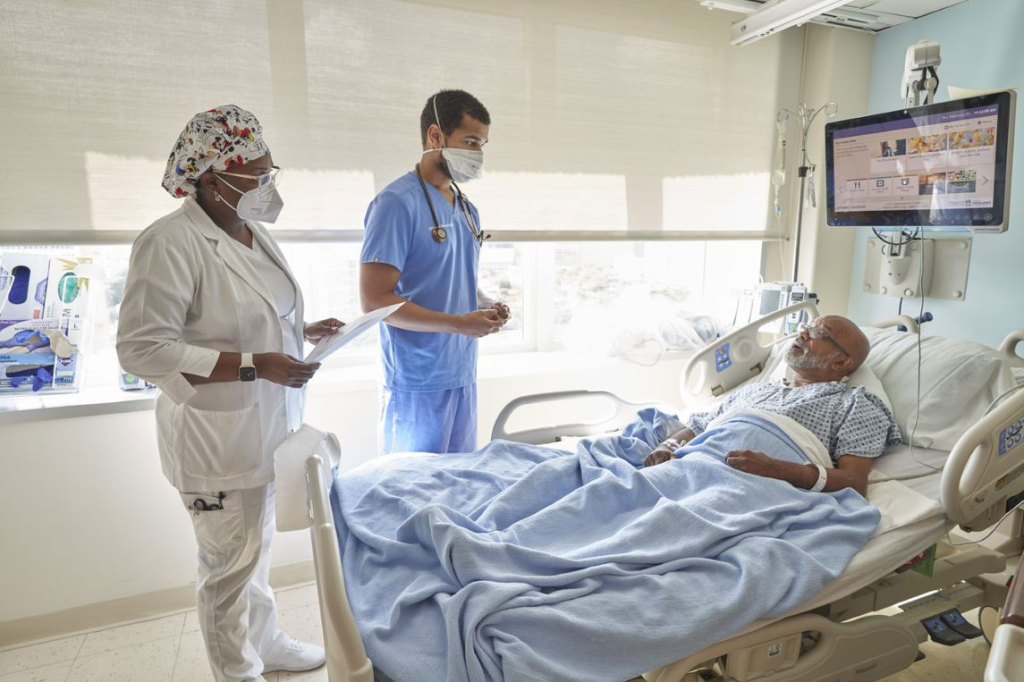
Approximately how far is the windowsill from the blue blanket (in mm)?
811

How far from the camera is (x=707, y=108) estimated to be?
3021 mm

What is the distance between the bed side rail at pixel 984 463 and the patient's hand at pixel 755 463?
39 cm

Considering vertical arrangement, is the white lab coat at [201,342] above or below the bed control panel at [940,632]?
above

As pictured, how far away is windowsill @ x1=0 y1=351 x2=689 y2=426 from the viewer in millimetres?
2139

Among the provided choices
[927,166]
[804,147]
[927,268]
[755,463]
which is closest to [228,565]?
[755,463]

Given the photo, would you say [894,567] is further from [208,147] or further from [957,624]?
[208,147]

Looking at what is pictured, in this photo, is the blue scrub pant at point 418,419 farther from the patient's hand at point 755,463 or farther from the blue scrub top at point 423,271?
the patient's hand at point 755,463

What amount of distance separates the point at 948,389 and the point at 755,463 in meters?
0.76

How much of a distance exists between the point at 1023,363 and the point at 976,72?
133 centimetres

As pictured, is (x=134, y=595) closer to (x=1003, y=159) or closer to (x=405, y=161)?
(x=405, y=161)

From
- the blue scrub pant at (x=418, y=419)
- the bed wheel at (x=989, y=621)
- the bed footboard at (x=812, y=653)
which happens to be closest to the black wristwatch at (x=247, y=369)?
the blue scrub pant at (x=418, y=419)

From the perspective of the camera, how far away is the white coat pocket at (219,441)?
62.4 inches

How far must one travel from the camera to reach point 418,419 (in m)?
2.12

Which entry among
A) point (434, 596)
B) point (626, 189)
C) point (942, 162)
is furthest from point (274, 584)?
point (942, 162)
